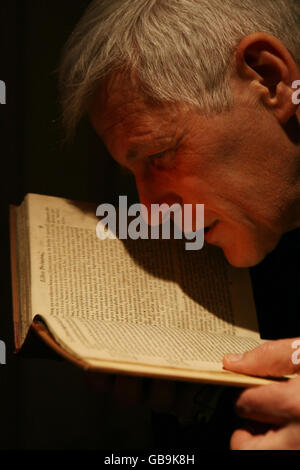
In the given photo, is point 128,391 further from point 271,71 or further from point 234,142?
point 271,71

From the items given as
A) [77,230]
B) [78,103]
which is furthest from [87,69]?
[77,230]

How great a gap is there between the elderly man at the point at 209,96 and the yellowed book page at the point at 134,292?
0.16 m

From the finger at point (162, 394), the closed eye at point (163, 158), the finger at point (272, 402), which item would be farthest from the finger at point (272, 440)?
the closed eye at point (163, 158)

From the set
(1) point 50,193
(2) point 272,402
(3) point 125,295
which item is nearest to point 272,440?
(2) point 272,402

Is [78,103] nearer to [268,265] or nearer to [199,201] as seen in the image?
[199,201]

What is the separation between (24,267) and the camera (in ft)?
3.88

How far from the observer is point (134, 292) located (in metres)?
1.20

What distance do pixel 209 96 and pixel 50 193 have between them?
618 millimetres

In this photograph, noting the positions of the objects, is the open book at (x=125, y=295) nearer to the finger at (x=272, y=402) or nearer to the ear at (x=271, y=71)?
the finger at (x=272, y=402)

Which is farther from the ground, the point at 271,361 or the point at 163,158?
the point at 163,158

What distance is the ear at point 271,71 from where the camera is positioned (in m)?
1.10

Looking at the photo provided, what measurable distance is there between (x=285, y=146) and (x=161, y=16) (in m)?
0.31

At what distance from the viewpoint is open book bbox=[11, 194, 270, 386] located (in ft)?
3.13

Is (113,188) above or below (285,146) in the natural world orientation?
above
